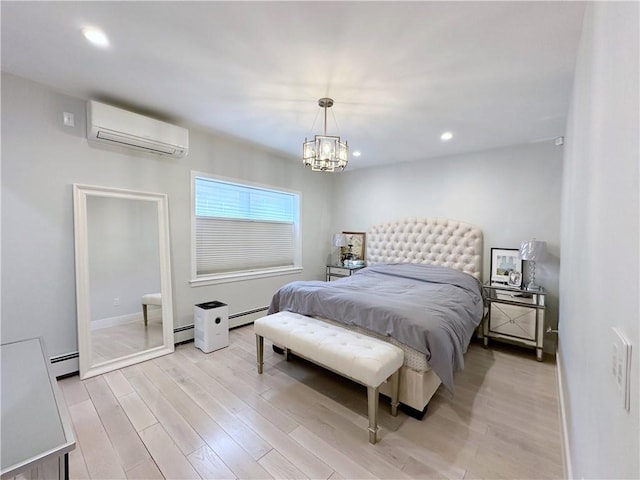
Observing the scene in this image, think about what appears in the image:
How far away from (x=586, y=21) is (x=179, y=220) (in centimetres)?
369

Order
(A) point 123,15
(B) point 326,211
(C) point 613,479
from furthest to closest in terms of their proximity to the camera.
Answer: (B) point 326,211 < (A) point 123,15 < (C) point 613,479

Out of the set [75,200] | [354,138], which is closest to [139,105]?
[75,200]

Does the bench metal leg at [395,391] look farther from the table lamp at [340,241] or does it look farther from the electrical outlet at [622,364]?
the table lamp at [340,241]

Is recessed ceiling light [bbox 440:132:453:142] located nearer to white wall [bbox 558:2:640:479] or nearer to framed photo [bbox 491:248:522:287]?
framed photo [bbox 491:248:522:287]

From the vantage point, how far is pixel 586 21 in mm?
1398

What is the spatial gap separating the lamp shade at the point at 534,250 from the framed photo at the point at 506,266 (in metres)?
0.27

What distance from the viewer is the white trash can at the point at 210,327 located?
3.10 m

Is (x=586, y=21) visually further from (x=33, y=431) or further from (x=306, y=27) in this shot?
(x=33, y=431)

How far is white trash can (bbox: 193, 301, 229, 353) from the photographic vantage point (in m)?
3.10

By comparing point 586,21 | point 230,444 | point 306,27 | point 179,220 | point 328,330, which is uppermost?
point 306,27

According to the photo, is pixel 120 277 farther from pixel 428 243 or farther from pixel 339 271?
pixel 428 243

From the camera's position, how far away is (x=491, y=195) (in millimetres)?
3727

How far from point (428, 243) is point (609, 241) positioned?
340 centimetres

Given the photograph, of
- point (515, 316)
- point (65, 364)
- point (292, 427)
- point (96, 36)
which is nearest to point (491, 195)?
point (515, 316)
